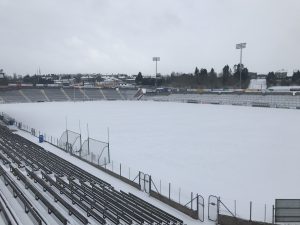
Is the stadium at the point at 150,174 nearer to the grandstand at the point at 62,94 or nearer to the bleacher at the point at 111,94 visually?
the grandstand at the point at 62,94

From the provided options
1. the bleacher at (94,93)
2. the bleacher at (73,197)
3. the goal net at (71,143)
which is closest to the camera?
the bleacher at (73,197)

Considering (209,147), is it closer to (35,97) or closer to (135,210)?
(135,210)

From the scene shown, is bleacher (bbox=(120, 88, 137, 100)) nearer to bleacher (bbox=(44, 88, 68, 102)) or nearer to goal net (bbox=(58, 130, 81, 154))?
bleacher (bbox=(44, 88, 68, 102))

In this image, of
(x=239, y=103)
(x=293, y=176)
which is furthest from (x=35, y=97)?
(x=293, y=176)

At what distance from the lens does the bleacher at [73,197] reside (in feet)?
38.3

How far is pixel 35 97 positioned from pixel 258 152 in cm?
8225

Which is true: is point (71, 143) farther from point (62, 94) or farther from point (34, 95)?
point (62, 94)

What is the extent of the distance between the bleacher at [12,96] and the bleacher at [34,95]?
2.02 m

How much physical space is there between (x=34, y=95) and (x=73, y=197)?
88771mm

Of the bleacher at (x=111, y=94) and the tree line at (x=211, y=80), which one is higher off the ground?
the tree line at (x=211, y=80)

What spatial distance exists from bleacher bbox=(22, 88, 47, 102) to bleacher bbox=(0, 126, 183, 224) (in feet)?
250

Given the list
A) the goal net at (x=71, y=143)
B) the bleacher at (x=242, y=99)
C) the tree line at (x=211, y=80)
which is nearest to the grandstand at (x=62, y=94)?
the bleacher at (x=242, y=99)

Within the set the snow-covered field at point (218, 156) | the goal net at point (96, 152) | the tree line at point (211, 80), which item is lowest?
the snow-covered field at point (218, 156)

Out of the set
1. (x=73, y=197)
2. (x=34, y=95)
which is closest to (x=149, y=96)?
(x=34, y=95)
